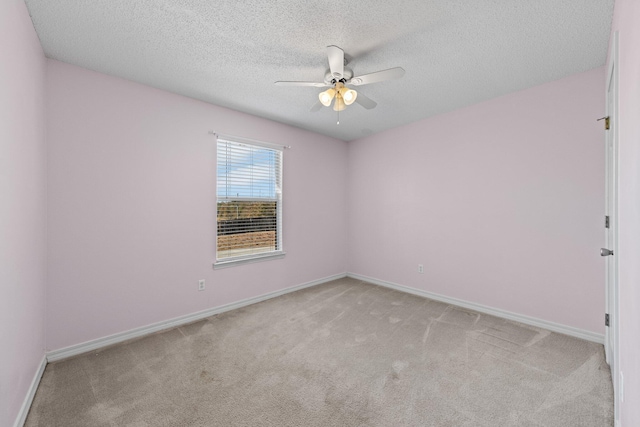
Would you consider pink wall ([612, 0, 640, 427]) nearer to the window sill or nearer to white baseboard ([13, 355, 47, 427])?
white baseboard ([13, 355, 47, 427])

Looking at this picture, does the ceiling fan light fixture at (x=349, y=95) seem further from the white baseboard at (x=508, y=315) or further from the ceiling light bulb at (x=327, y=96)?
the white baseboard at (x=508, y=315)

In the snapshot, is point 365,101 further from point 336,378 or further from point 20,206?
point 20,206

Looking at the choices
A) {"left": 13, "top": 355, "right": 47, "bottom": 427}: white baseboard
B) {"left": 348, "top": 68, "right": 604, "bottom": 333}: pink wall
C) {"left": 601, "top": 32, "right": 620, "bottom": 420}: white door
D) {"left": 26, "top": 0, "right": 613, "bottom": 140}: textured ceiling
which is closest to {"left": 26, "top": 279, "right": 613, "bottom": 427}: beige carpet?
{"left": 13, "top": 355, "right": 47, "bottom": 427}: white baseboard

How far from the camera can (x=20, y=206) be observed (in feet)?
5.39

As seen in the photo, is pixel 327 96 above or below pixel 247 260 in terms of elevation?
above

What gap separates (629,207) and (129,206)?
3.63 metres

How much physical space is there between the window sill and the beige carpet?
2.19 ft

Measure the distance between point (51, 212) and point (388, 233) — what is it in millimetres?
4016

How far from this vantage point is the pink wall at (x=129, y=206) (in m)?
2.30

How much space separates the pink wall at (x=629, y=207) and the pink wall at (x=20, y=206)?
2.91m

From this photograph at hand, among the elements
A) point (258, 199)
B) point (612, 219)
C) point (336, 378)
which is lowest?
point (336, 378)

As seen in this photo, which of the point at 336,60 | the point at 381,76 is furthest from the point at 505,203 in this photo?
the point at 336,60

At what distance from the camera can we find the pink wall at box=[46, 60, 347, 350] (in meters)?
2.30

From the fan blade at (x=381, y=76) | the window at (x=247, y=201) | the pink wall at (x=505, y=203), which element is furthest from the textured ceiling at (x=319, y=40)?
the window at (x=247, y=201)
